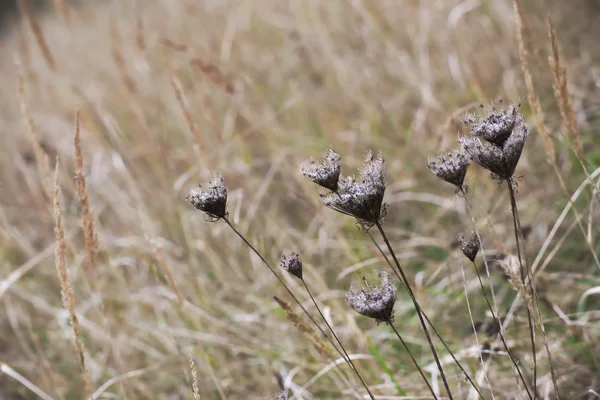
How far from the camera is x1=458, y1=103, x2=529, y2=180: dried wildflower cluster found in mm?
790

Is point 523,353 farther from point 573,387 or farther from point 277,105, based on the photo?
point 277,105

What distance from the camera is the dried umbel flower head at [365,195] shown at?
2.63ft

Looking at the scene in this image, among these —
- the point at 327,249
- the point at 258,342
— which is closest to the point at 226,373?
the point at 258,342

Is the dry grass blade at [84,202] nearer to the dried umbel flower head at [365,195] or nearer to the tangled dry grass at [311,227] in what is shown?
the tangled dry grass at [311,227]

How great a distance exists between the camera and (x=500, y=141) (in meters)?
0.80

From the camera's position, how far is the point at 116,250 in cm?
278

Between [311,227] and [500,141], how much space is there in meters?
1.52

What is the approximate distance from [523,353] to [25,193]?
2.69 m

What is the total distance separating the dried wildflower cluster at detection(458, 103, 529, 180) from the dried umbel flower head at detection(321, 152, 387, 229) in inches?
5.2

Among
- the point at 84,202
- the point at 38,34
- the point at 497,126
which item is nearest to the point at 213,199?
the point at 497,126

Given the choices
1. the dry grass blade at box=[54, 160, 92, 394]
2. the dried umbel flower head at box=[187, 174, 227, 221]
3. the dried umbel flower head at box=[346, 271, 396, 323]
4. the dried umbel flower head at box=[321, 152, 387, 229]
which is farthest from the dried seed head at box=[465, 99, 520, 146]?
the dry grass blade at box=[54, 160, 92, 394]

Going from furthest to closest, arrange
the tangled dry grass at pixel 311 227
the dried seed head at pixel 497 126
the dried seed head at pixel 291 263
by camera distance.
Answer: the tangled dry grass at pixel 311 227, the dried seed head at pixel 291 263, the dried seed head at pixel 497 126

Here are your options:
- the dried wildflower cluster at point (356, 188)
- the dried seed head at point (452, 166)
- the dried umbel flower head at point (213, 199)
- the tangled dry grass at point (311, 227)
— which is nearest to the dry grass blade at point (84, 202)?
the tangled dry grass at point (311, 227)

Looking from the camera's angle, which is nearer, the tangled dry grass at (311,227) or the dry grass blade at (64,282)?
the dry grass blade at (64,282)
